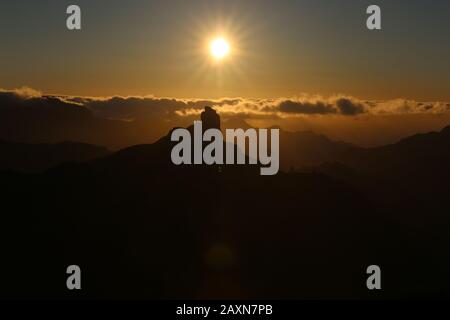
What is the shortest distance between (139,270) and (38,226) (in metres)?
36.9

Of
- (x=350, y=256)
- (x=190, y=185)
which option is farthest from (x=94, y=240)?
(x=350, y=256)

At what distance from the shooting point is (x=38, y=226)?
Result: 168750 millimetres

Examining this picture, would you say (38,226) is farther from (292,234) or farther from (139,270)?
(292,234)

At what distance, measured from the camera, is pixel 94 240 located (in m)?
165

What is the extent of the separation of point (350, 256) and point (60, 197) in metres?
101
